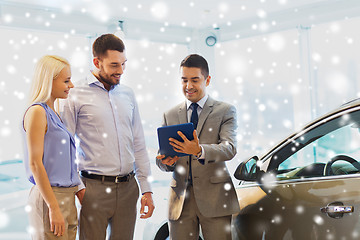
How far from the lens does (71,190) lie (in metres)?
1.70

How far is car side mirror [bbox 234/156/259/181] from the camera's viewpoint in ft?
6.48

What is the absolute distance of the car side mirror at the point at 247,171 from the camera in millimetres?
1975

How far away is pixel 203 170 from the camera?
191cm

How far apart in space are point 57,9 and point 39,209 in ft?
15.2

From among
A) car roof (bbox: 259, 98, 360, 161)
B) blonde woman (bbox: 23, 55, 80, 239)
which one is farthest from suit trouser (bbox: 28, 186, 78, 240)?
car roof (bbox: 259, 98, 360, 161)

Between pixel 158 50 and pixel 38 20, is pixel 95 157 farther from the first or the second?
pixel 158 50

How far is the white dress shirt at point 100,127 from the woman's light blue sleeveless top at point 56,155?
226 millimetres

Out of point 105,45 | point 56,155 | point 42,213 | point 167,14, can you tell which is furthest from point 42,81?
point 167,14

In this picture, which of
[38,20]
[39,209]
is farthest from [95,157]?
[38,20]

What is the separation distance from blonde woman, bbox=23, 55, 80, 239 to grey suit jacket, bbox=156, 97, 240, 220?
50cm

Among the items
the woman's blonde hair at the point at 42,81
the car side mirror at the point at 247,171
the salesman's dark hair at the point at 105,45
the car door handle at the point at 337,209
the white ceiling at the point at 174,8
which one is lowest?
the car door handle at the point at 337,209

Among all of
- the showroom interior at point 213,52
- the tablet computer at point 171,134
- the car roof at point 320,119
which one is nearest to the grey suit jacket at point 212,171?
the tablet computer at point 171,134

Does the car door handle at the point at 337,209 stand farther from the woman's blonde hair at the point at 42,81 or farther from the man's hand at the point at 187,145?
the woman's blonde hair at the point at 42,81

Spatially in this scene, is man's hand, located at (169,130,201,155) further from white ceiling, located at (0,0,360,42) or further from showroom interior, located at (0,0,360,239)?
white ceiling, located at (0,0,360,42)
